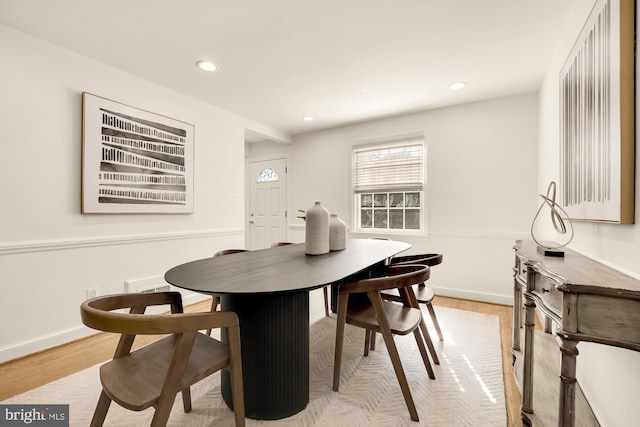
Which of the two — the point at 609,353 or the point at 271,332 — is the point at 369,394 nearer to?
the point at 271,332

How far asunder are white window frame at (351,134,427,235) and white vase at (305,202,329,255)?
2.24m

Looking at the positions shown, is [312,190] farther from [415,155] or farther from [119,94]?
[119,94]

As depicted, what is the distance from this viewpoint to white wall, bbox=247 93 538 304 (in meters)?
3.36

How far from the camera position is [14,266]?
221 centimetres

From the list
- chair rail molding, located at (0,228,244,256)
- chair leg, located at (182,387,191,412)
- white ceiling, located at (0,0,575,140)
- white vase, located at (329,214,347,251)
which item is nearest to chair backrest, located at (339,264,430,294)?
white vase, located at (329,214,347,251)

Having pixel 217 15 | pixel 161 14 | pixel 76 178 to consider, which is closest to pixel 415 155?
pixel 217 15

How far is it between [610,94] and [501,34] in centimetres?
130

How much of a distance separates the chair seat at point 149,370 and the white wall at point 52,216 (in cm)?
175

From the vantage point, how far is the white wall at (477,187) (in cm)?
336

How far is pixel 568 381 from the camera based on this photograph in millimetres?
977

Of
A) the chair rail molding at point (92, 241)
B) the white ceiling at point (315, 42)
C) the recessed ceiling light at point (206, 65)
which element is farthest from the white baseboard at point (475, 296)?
the recessed ceiling light at point (206, 65)

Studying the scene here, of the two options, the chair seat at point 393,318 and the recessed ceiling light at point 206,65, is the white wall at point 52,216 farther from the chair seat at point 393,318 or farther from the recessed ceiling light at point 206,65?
the chair seat at point 393,318

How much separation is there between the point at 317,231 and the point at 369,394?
42.6 inches

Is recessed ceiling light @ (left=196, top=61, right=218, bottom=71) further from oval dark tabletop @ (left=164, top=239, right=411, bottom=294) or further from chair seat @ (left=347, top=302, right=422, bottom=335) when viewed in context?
chair seat @ (left=347, top=302, right=422, bottom=335)
